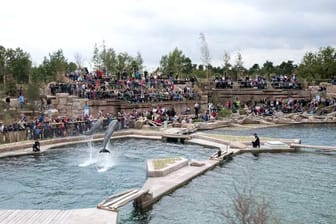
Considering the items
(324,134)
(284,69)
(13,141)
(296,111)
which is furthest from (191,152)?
(284,69)

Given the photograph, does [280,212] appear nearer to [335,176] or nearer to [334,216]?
[334,216]

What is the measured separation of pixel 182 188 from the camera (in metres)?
21.9

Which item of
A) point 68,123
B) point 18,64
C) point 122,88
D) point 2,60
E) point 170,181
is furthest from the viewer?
point 18,64

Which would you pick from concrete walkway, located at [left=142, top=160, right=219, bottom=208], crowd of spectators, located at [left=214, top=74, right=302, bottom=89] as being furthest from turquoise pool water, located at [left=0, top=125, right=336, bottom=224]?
crowd of spectators, located at [left=214, top=74, right=302, bottom=89]

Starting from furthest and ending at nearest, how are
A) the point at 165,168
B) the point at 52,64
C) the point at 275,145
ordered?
the point at 52,64, the point at 275,145, the point at 165,168

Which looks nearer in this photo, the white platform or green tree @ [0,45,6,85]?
the white platform

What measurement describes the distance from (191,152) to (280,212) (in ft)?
47.1

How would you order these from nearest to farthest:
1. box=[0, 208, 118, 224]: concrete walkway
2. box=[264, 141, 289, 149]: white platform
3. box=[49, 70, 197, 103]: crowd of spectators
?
1. box=[0, 208, 118, 224]: concrete walkway
2. box=[264, 141, 289, 149]: white platform
3. box=[49, 70, 197, 103]: crowd of spectators

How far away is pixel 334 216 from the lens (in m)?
17.8

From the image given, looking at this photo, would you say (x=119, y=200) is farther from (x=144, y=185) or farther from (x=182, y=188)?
(x=182, y=188)

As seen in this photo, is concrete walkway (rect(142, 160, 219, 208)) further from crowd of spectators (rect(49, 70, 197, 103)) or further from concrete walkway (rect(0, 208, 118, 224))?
crowd of spectators (rect(49, 70, 197, 103))

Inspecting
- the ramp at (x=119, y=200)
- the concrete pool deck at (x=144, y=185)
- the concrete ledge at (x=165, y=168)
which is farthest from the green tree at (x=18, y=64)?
the ramp at (x=119, y=200)

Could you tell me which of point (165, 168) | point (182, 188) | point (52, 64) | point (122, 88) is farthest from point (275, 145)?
point (52, 64)

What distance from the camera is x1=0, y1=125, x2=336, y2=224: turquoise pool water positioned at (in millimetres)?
18281
